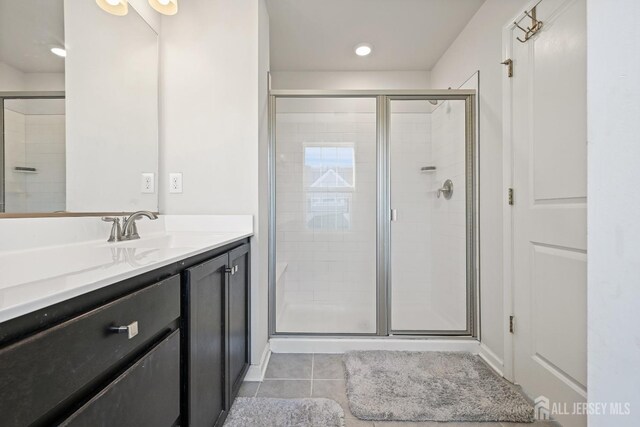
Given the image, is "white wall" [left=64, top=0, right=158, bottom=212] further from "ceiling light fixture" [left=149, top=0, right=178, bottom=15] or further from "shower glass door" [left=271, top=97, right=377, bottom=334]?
"shower glass door" [left=271, top=97, right=377, bottom=334]

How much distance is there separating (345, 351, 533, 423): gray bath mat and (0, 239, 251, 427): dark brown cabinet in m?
0.74

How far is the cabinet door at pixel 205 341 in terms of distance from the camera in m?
0.94

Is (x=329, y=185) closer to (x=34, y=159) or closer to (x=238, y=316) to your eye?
(x=238, y=316)

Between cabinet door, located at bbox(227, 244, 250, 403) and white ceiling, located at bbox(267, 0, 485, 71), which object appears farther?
white ceiling, located at bbox(267, 0, 485, 71)

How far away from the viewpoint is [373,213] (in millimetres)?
2469

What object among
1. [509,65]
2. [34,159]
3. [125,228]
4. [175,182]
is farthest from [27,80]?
[509,65]

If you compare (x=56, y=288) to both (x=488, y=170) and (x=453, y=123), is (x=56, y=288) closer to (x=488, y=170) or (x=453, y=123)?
(x=488, y=170)

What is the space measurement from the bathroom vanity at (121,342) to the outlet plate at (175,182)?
56cm

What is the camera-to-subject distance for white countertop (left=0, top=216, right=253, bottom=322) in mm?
483

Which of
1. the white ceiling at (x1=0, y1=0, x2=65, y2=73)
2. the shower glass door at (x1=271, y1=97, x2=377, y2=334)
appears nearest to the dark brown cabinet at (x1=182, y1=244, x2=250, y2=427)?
the shower glass door at (x1=271, y1=97, x2=377, y2=334)

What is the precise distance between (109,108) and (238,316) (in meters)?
1.18

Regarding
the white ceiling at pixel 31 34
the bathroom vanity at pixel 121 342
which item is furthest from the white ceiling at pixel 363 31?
the bathroom vanity at pixel 121 342

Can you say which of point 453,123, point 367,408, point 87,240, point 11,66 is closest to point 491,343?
point 367,408

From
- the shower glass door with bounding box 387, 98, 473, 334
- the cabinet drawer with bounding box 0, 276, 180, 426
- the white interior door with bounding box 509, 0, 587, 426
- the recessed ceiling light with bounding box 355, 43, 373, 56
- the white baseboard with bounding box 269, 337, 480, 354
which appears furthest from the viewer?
the recessed ceiling light with bounding box 355, 43, 373, 56
